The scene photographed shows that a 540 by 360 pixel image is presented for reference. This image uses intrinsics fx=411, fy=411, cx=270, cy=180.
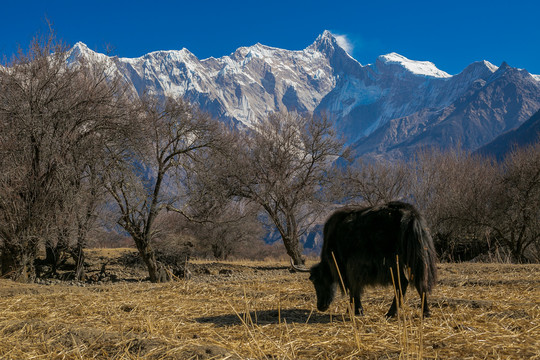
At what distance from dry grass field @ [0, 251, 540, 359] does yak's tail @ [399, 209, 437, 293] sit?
0.34 meters

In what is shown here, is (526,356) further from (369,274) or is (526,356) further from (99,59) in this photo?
(99,59)

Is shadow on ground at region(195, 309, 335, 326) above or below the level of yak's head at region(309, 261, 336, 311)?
below

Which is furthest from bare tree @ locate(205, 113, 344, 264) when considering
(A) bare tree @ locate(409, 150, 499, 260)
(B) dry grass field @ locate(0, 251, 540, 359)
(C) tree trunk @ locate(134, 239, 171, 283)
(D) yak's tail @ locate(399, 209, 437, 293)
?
(D) yak's tail @ locate(399, 209, 437, 293)

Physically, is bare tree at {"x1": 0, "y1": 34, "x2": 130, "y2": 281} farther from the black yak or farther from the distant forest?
the black yak

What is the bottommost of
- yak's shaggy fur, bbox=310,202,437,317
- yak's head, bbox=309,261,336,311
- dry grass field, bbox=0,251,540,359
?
dry grass field, bbox=0,251,540,359

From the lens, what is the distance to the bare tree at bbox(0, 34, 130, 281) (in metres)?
8.72

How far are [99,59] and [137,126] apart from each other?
2.38 metres

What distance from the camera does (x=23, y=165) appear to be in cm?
873

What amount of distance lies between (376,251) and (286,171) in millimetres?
12599

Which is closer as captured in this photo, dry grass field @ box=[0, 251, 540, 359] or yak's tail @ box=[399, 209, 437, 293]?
dry grass field @ box=[0, 251, 540, 359]

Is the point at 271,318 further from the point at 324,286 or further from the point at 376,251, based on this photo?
the point at 376,251

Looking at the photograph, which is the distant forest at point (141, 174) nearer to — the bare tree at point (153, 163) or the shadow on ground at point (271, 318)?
the bare tree at point (153, 163)

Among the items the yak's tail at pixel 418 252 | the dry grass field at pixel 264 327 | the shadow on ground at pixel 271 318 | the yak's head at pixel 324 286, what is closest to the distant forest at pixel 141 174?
the dry grass field at pixel 264 327

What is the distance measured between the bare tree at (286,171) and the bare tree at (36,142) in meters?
6.21
